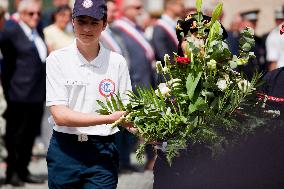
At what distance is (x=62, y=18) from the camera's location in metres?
12.6

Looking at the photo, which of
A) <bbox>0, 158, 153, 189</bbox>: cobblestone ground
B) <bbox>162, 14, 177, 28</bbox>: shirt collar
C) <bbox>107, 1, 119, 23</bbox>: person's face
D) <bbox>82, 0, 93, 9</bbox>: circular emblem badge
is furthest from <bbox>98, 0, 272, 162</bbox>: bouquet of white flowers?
<bbox>107, 1, 119, 23</bbox>: person's face

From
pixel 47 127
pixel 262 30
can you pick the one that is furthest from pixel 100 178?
pixel 262 30

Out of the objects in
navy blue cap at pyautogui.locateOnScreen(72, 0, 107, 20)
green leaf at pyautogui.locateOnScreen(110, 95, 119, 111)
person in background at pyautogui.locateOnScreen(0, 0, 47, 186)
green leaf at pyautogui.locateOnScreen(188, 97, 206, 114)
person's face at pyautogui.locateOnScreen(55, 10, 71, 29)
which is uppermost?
navy blue cap at pyautogui.locateOnScreen(72, 0, 107, 20)

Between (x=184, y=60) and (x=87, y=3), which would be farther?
(x=87, y=3)

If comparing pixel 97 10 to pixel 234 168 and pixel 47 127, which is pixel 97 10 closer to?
pixel 234 168

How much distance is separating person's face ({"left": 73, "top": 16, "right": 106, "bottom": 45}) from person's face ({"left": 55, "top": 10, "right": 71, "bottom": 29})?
6497 mm

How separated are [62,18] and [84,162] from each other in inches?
265

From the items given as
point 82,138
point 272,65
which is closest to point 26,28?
point 272,65

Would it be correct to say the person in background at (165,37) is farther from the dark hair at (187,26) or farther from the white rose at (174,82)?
the white rose at (174,82)

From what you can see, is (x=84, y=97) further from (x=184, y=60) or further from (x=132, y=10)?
(x=132, y=10)

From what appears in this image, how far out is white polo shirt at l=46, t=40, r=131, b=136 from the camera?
5938 mm

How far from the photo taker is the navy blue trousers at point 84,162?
6.02m

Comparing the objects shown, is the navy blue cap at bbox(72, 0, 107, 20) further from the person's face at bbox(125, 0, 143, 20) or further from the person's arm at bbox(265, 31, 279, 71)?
the person's arm at bbox(265, 31, 279, 71)

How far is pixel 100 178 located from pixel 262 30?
1496 centimetres
